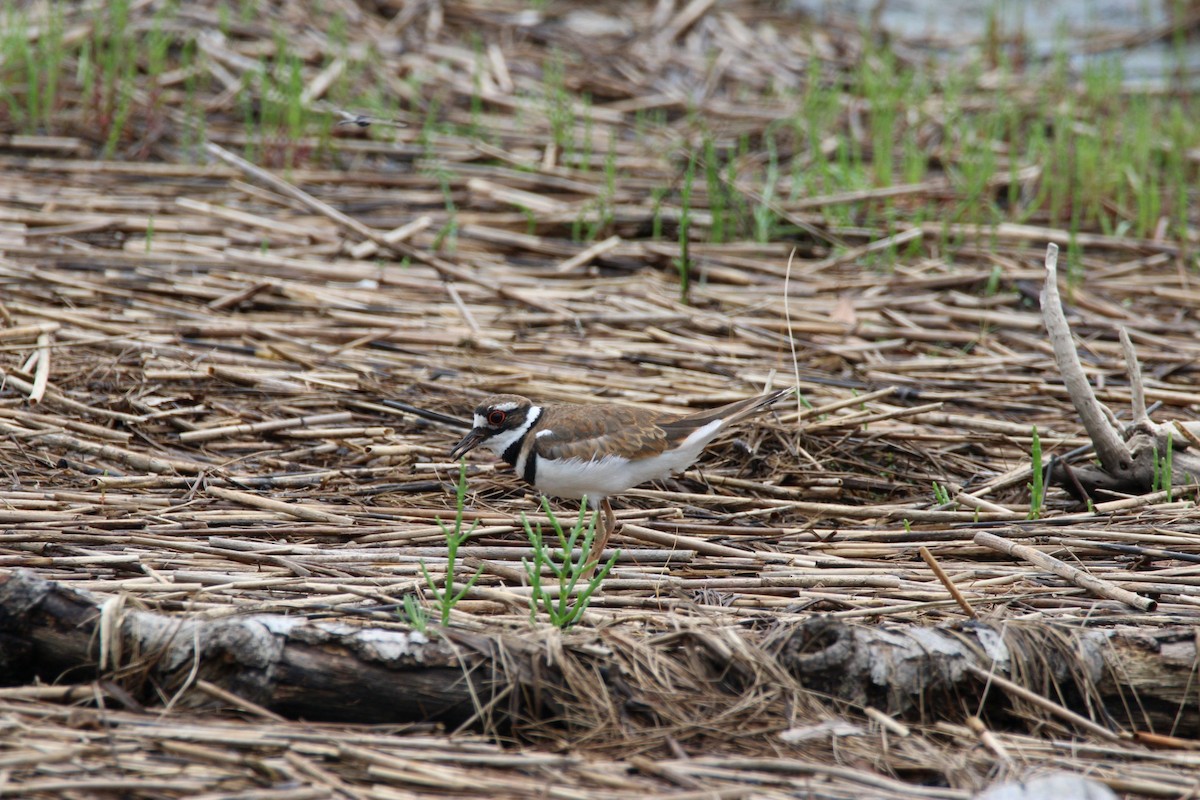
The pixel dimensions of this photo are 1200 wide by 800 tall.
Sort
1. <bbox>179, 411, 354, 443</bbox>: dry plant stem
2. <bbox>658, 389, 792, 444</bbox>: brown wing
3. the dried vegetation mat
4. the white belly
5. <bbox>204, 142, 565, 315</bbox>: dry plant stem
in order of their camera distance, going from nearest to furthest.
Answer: the dried vegetation mat, the white belly, <bbox>658, 389, 792, 444</bbox>: brown wing, <bbox>179, 411, 354, 443</bbox>: dry plant stem, <bbox>204, 142, 565, 315</bbox>: dry plant stem

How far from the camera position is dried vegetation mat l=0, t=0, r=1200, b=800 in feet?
10.9

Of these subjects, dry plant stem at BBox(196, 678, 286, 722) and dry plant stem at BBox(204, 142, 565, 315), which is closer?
dry plant stem at BBox(196, 678, 286, 722)

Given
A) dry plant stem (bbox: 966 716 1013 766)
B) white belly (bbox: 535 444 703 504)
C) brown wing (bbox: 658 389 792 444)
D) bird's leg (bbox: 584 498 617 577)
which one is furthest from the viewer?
brown wing (bbox: 658 389 792 444)

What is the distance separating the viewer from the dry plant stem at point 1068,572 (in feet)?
13.0

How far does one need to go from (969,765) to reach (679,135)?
726 centimetres

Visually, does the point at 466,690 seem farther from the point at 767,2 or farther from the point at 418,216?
the point at 767,2

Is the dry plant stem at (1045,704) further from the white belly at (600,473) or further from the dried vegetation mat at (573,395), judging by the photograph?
the white belly at (600,473)

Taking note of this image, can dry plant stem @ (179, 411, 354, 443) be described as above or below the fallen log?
above

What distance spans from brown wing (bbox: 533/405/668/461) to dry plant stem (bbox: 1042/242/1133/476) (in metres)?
1.59

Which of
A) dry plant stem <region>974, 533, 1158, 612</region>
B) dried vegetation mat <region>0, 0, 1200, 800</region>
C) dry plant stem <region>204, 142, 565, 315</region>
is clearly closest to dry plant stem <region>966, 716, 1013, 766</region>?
dried vegetation mat <region>0, 0, 1200, 800</region>

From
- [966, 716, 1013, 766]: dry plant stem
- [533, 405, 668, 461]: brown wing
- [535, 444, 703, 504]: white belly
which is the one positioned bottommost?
[966, 716, 1013, 766]: dry plant stem

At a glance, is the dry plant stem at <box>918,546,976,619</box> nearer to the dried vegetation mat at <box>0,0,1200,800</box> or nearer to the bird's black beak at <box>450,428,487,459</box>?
the dried vegetation mat at <box>0,0,1200,800</box>

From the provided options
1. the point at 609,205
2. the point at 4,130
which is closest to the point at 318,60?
the point at 4,130

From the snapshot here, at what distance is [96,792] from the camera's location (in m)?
2.89
